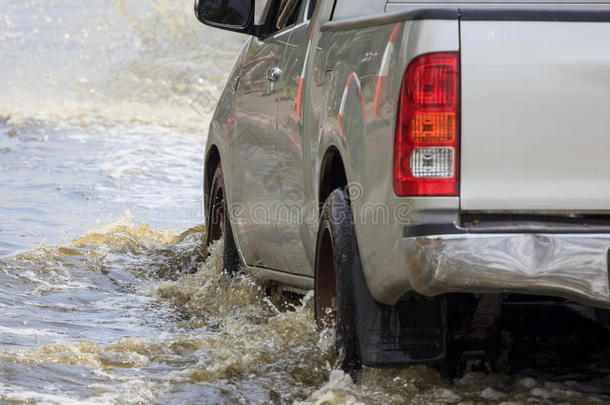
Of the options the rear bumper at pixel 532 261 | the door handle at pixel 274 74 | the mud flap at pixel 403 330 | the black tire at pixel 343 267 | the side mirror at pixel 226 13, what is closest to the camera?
the rear bumper at pixel 532 261

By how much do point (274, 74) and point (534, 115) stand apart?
6.86ft

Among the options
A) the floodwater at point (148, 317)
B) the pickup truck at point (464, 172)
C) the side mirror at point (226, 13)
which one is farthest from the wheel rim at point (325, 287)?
the side mirror at point (226, 13)

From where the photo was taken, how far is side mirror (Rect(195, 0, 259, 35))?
16.1 ft

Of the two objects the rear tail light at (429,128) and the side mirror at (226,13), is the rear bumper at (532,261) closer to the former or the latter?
the rear tail light at (429,128)

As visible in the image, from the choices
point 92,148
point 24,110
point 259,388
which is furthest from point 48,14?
point 259,388

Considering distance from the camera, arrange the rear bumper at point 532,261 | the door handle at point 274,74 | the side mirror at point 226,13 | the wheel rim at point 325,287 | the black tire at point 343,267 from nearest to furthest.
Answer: the rear bumper at point 532,261 < the black tire at point 343,267 < the wheel rim at point 325,287 < the door handle at point 274,74 < the side mirror at point 226,13

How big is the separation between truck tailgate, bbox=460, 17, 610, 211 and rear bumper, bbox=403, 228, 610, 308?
0.10 metres

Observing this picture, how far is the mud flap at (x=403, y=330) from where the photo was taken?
338 cm

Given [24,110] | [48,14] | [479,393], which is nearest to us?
[479,393]

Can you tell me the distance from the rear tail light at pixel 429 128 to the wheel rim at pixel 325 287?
37.2 inches

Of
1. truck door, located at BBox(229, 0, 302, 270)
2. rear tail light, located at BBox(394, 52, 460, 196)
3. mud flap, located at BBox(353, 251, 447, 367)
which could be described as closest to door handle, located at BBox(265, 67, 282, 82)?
truck door, located at BBox(229, 0, 302, 270)

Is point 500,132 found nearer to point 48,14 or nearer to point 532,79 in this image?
point 532,79

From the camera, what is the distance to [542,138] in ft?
9.56

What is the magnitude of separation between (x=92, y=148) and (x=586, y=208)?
591 inches
